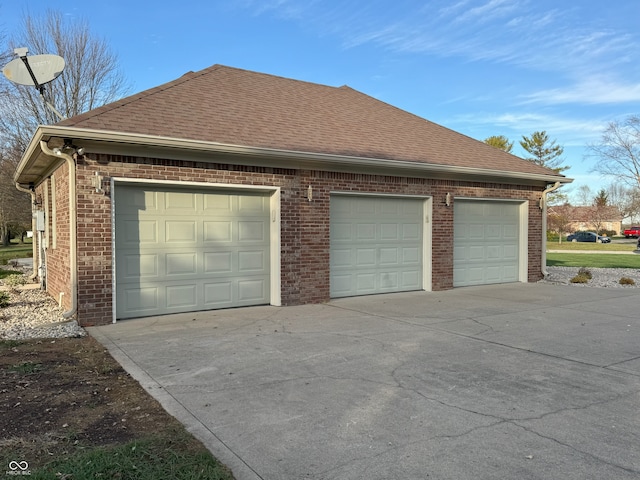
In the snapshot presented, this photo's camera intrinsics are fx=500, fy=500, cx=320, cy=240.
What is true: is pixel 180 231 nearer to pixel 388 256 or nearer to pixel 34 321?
pixel 34 321

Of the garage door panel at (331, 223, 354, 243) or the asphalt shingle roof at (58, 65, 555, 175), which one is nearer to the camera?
the asphalt shingle roof at (58, 65, 555, 175)

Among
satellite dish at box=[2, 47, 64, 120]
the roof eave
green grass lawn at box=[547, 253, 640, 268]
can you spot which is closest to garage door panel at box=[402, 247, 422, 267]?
the roof eave

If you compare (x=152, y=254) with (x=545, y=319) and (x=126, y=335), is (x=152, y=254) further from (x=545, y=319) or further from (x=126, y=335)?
(x=545, y=319)

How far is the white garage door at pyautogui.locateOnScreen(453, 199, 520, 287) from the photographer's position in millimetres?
12453

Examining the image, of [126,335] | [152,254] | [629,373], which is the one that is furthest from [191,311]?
[629,373]

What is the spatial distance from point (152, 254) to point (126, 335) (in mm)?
1767

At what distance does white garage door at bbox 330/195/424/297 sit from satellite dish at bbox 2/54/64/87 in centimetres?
578

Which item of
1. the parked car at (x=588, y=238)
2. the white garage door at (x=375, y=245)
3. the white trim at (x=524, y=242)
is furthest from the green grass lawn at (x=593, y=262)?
the parked car at (x=588, y=238)

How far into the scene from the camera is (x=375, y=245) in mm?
11148

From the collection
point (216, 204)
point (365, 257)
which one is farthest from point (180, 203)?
point (365, 257)

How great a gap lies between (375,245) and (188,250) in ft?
13.9

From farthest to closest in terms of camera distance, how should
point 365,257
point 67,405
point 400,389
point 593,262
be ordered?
point 593,262 < point 365,257 < point 400,389 < point 67,405

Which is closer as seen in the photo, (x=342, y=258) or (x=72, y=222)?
(x=72, y=222)

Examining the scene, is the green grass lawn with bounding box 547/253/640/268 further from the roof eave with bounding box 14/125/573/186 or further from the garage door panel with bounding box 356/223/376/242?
the garage door panel with bounding box 356/223/376/242
